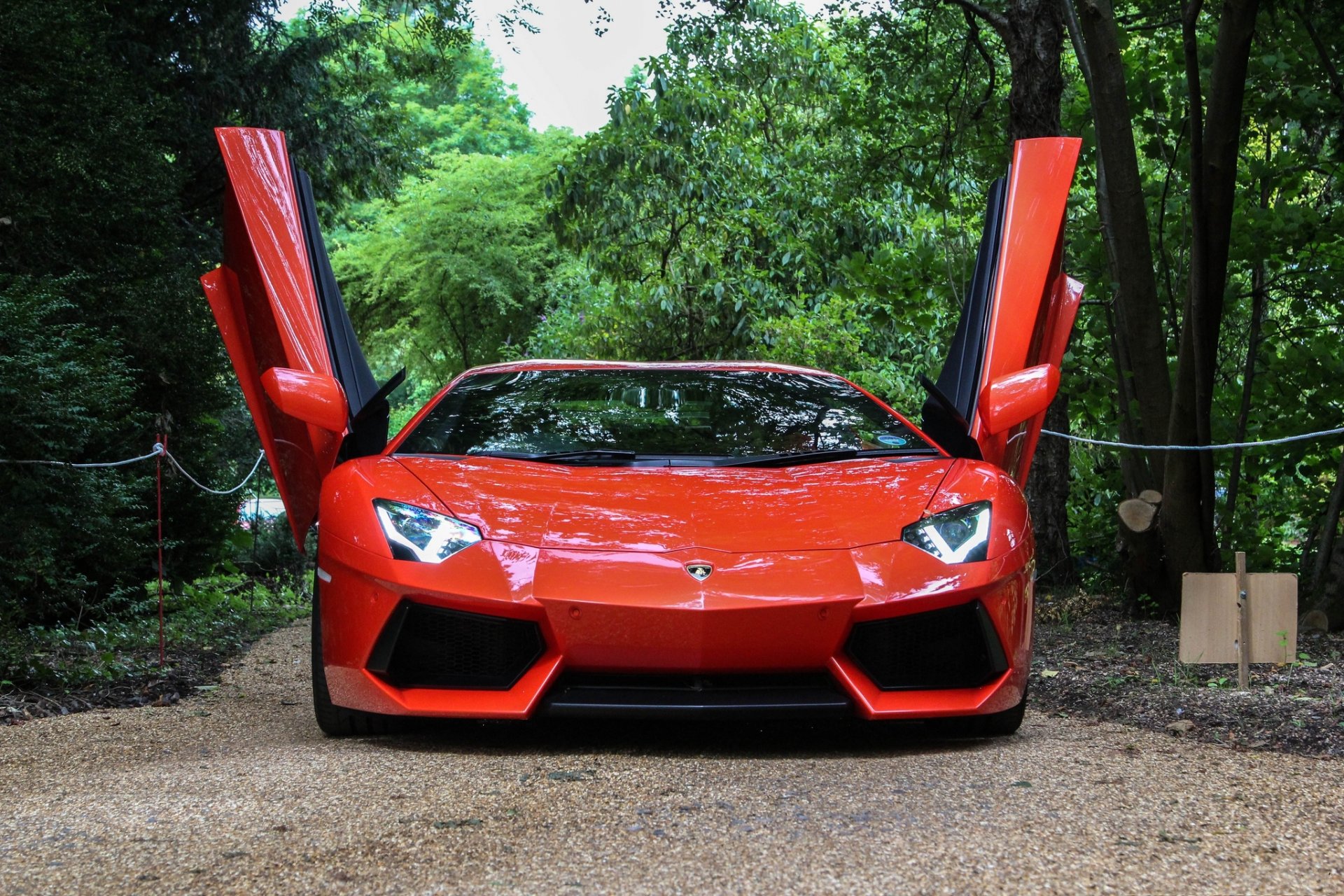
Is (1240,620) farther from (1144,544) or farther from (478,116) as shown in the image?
(478,116)

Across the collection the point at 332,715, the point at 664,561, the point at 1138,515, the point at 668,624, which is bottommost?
the point at 1138,515

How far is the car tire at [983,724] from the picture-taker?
3664 millimetres

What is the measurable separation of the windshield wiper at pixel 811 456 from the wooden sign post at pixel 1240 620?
1.44 meters

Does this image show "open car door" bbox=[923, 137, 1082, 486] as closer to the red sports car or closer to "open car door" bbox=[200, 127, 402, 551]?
the red sports car

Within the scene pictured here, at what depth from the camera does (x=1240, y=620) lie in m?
4.80

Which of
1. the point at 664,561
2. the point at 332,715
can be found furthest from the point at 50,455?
the point at 664,561

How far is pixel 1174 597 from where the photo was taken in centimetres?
702

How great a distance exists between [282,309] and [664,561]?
7.03ft

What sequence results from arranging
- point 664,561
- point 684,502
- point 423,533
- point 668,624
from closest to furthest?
point 668,624 → point 664,561 → point 423,533 → point 684,502

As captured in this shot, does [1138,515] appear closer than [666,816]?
No

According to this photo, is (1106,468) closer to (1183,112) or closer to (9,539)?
(1183,112)

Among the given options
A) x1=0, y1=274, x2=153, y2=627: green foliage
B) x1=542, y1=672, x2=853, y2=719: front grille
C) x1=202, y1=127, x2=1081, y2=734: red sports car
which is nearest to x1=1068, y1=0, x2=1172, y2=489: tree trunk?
x1=202, y1=127, x2=1081, y2=734: red sports car

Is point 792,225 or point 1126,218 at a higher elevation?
point 792,225

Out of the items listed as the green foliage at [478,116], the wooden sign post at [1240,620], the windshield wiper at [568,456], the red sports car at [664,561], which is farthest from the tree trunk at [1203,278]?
the green foliage at [478,116]
